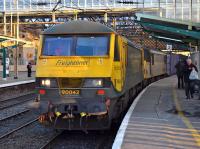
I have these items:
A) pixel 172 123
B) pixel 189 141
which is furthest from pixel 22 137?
pixel 189 141

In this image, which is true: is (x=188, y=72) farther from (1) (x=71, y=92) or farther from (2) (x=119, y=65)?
(1) (x=71, y=92)

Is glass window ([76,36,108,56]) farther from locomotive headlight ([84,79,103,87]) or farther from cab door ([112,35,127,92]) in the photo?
locomotive headlight ([84,79,103,87])

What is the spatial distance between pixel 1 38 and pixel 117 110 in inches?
734

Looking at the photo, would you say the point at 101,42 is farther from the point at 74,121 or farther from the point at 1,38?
the point at 1,38

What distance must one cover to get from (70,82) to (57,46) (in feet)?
3.94

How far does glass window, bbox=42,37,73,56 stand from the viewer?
11.5 metres

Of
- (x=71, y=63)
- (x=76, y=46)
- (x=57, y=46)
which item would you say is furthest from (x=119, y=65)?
(x=57, y=46)

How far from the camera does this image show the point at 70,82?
10945 millimetres

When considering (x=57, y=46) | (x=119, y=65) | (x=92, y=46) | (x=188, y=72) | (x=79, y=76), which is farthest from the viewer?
(x=188, y=72)

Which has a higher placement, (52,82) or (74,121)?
(52,82)

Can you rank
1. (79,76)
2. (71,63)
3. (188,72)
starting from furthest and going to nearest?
(188,72) → (71,63) → (79,76)

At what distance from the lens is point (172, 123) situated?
11.5m

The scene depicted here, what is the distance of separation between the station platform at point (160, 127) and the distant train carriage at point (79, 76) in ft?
2.53

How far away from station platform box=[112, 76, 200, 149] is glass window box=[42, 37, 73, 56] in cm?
237
